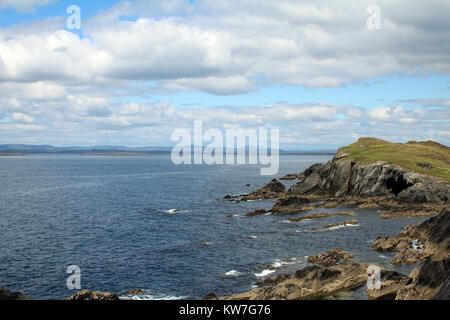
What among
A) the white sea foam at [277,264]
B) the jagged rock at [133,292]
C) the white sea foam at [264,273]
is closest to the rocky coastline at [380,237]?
A: the white sea foam at [264,273]

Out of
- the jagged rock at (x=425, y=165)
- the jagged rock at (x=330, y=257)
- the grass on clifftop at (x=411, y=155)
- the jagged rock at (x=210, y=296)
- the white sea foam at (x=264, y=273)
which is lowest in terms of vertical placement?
the white sea foam at (x=264, y=273)

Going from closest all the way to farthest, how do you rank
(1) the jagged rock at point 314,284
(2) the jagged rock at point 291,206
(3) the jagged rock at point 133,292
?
(1) the jagged rock at point 314,284
(3) the jagged rock at point 133,292
(2) the jagged rock at point 291,206

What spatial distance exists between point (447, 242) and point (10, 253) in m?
61.4

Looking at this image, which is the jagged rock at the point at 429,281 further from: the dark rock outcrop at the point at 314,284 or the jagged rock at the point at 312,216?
the jagged rock at the point at 312,216

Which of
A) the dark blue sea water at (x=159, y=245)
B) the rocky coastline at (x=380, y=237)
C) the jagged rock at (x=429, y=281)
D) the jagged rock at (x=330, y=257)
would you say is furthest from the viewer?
the jagged rock at (x=330, y=257)

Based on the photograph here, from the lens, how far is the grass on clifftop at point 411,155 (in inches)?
3693

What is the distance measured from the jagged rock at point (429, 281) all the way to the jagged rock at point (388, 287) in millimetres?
3228

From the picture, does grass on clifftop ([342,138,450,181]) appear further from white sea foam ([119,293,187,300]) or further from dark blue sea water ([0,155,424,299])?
white sea foam ([119,293,187,300])

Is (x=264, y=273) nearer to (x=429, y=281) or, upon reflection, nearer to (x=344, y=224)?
(x=429, y=281)

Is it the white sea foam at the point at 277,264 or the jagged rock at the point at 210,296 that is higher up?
the jagged rock at the point at 210,296

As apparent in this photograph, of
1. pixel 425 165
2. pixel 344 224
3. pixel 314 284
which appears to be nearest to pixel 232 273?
pixel 314 284

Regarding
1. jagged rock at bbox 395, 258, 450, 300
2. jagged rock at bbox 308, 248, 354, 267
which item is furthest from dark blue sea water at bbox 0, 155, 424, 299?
jagged rock at bbox 395, 258, 450, 300

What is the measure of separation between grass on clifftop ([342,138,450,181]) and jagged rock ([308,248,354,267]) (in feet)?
188

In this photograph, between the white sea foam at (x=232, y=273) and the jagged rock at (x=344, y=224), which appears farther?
the jagged rock at (x=344, y=224)
